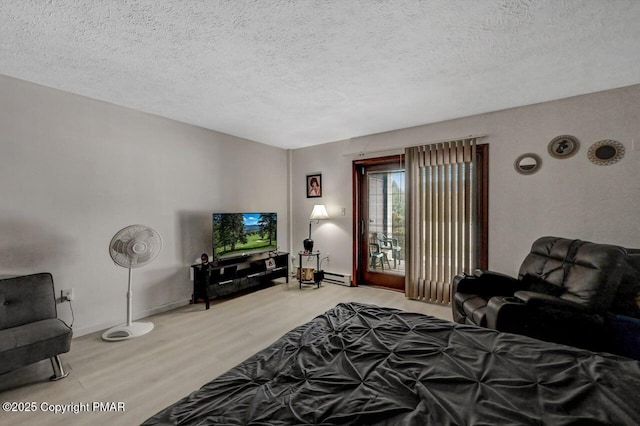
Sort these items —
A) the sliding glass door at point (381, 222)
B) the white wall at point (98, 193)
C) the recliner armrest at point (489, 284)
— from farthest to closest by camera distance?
the sliding glass door at point (381, 222), the recliner armrest at point (489, 284), the white wall at point (98, 193)

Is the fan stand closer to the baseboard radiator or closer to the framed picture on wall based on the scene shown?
the baseboard radiator

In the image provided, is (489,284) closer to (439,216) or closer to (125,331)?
(439,216)

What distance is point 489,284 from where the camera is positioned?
104 inches

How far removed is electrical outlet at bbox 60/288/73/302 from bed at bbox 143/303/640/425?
2.56m

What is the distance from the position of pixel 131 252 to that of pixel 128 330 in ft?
2.63

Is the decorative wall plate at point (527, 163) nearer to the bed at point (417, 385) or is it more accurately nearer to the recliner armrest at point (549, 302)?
the recliner armrest at point (549, 302)

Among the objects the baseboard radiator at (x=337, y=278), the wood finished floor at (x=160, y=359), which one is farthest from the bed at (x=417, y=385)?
the baseboard radiator at (x=337, y=278)

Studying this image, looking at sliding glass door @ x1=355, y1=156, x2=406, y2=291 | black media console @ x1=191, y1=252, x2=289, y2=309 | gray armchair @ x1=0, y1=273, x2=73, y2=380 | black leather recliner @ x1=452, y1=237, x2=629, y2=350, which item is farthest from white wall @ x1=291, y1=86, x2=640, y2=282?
gray armchair @ x1=0, y1=273, x2=73, y2=380

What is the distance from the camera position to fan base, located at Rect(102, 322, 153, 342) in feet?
8.77

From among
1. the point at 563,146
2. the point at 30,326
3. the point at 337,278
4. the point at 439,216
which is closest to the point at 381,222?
the point at 439,216

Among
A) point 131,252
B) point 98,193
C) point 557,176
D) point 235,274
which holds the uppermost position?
point 557,176

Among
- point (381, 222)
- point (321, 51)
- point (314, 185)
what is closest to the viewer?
point (321, 51)

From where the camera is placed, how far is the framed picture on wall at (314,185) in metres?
4.88

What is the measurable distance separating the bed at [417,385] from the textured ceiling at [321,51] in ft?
6.24
